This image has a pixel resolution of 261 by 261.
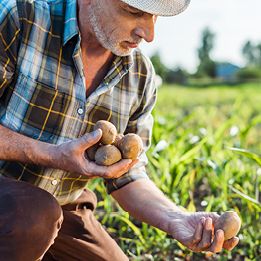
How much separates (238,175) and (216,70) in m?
18.2

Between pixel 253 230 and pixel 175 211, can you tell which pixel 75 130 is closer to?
pixel 175 211

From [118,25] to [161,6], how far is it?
14 cm

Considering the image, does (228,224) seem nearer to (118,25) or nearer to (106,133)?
(106,133)

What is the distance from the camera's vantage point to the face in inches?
71.2

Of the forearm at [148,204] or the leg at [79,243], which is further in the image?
the leg at [79,243]

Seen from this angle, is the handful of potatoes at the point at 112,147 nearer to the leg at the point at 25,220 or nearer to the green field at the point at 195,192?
the leg at the point at 25,220

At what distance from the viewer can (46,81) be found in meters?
1.95

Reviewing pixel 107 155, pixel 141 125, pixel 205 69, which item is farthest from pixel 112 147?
pixel 205 69

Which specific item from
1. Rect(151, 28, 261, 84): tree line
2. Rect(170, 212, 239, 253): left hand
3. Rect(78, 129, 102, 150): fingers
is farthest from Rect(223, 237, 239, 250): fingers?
Rect(151, 28, 261, 84): tree line

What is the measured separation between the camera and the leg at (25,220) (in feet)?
5.71

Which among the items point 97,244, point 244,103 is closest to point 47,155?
point 97,244

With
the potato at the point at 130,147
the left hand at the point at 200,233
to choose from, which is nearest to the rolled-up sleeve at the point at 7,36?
the potato at the point at 130,147

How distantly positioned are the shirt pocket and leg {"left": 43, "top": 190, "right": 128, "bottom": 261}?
33 cm

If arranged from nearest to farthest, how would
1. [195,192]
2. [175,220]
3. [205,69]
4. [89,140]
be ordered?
[89,140] → [175,220] → [195,192] → [205,69]
